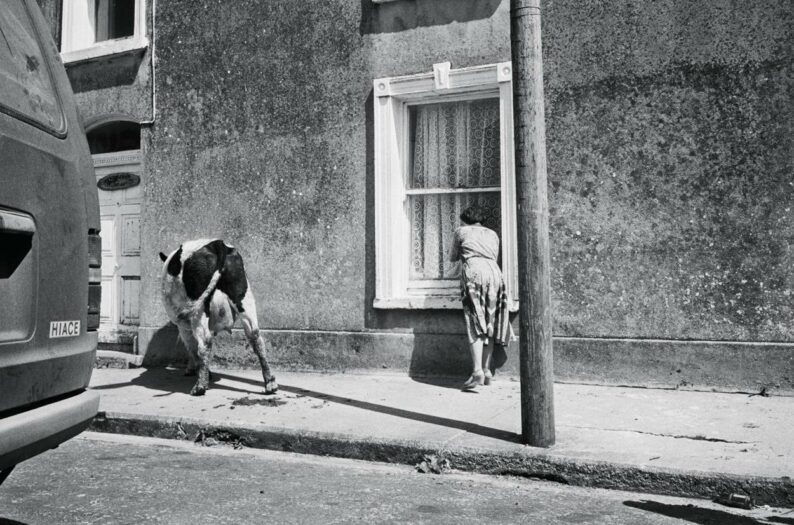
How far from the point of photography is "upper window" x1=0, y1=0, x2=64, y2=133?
3.13 metres

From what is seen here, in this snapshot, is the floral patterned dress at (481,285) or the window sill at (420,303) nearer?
the floral patterned dress at (481,285)

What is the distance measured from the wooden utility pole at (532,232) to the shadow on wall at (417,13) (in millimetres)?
2860

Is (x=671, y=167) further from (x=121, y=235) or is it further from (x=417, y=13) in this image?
(x=121, y=235)

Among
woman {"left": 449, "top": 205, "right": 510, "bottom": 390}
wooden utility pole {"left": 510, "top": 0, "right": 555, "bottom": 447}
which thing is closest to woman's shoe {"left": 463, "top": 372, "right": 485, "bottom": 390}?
woman {"left": 449, "top": 205, "right": 510, "bottom": 390}

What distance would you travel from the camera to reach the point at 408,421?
6402 mm

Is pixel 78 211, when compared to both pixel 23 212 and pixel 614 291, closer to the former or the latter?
pixel 23 212

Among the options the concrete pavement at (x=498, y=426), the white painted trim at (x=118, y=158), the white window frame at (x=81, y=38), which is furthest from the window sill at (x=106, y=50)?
the concrete pavement at (x=498, y=426)

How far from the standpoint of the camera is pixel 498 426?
20.2ft

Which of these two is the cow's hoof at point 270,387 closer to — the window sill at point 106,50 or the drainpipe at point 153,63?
the drainpipe at point 153,63

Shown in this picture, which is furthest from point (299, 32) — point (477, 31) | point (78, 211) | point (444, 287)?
point (78, 211)

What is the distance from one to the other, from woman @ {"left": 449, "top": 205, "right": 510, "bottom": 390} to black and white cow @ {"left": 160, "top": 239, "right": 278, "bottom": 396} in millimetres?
1973

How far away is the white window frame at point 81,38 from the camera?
1040 cm

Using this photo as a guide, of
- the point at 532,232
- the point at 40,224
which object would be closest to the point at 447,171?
the point at 532,232

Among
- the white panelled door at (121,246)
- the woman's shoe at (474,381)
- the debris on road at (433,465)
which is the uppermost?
the white panelled door at (121,246)
